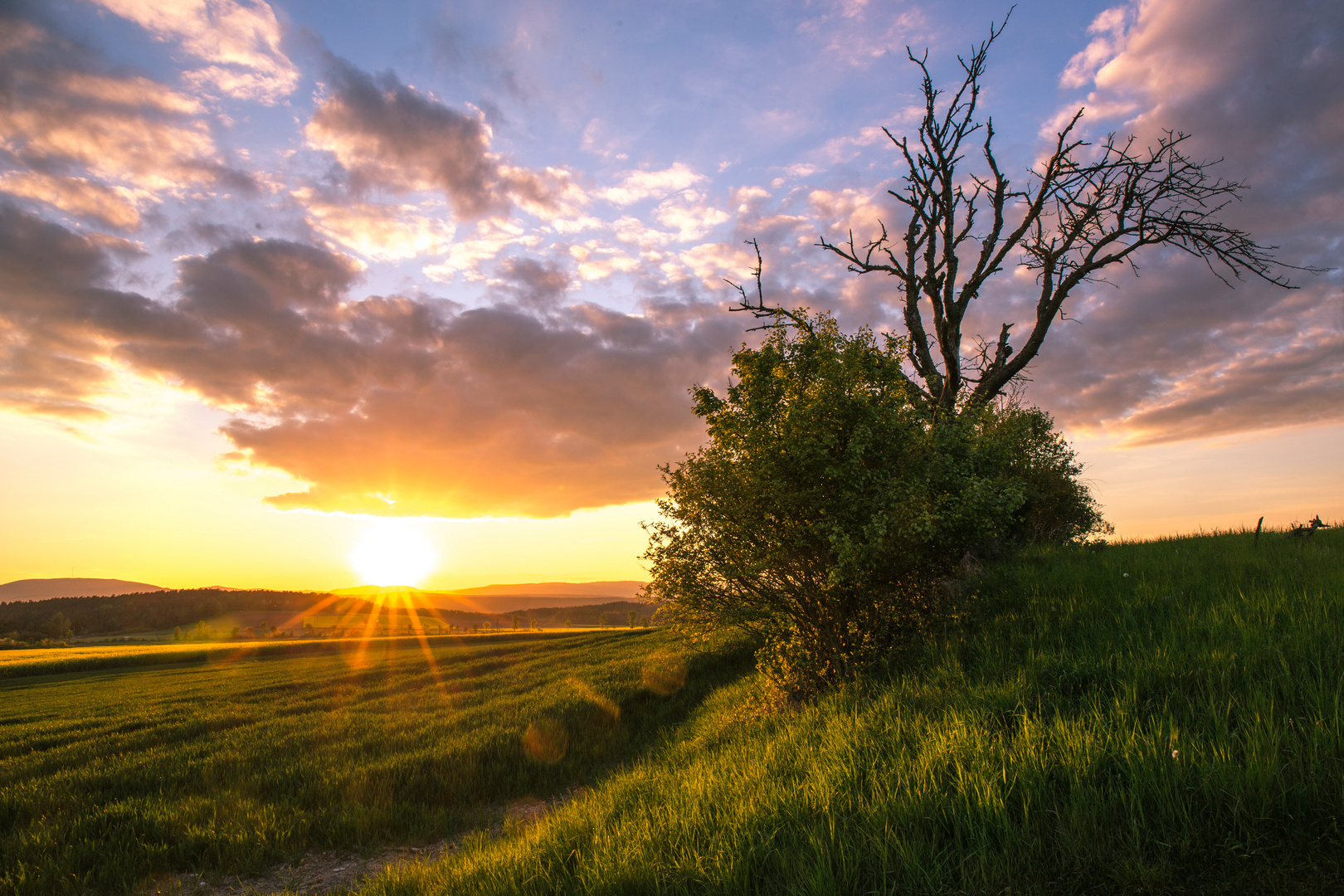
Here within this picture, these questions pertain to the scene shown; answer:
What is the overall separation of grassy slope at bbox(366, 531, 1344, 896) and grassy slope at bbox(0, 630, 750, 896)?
3711 millimetres

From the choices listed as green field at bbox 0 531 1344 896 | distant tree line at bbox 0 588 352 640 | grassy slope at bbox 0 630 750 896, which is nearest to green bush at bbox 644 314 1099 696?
green field at bbox 0 531 1344 896

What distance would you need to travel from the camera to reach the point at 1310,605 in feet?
24.0

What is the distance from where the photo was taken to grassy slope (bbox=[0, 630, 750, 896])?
8.77 m

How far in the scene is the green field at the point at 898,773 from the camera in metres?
4.14

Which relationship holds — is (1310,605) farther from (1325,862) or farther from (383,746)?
(383,746)

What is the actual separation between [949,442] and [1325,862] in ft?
28.9

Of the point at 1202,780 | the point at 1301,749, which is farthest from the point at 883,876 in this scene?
the point at 1301,749

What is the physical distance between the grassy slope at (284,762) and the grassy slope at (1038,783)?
3711mm

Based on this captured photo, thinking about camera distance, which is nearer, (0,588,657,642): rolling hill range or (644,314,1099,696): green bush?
(644,314,1099,696): green bush

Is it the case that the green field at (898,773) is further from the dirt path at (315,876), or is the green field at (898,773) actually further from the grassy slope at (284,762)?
the dirt path at (315,876)

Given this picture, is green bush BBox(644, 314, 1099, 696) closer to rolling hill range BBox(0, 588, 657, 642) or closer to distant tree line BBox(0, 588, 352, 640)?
rolling hill range BBox(0, 588, 657, 642)

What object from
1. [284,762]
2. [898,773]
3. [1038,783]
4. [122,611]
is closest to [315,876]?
[284,762]

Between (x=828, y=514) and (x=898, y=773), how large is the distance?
576cm

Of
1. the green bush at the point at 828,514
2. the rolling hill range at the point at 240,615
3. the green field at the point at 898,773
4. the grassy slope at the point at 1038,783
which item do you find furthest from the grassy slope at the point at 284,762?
the rolling hill range at the point at 240,615
